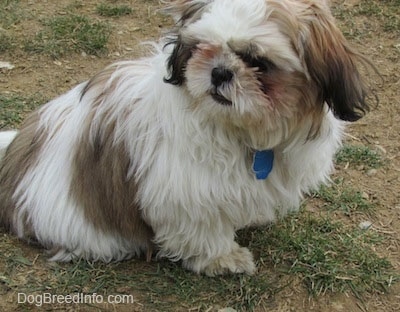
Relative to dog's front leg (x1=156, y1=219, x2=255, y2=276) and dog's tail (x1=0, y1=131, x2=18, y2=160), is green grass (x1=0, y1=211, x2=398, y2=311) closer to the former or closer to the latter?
dog's front leg (x1=156, y1=219, x2=255, y2=276)

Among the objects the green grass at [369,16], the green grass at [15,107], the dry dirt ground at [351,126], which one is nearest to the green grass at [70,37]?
the dry dirt ground at [351,126]

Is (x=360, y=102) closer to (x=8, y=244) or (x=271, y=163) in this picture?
(x=271, y=163)

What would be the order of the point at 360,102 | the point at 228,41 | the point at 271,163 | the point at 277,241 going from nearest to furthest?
the point at 228,41, the point at 360,102, the point at 271,163, the point at 277,241

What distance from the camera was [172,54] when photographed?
7.62ft

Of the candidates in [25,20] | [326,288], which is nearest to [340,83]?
[326,288]

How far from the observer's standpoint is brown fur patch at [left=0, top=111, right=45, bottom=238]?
2.86 meters

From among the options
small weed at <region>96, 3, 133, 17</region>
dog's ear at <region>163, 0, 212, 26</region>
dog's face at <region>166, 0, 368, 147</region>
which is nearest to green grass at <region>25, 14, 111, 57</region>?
small weed at <region>96, 3, 133, 17</region>

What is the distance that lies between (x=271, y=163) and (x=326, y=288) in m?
0.67

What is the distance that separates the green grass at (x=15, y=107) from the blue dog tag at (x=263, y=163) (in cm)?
174

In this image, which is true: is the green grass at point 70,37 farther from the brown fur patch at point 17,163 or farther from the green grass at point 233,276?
the green grass at point 233,276

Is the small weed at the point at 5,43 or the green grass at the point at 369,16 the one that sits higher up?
the small weed at the point at 5,43

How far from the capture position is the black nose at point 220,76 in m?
2.15

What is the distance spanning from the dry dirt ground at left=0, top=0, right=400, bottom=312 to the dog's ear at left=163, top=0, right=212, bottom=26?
42.2 inches

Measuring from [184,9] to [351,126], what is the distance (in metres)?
1.80
